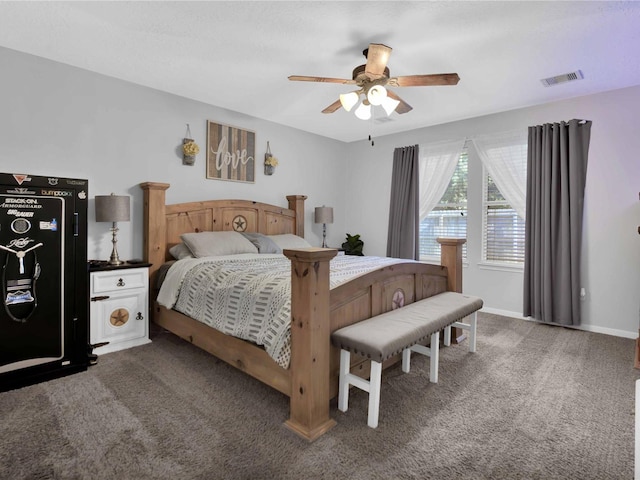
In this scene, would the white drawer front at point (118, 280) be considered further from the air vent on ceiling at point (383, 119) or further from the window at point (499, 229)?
the window at point (499, 229)

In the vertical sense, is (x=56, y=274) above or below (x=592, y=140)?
below

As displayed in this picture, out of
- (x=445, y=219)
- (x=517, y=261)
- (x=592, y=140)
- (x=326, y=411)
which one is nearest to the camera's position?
(x=326, y=411)

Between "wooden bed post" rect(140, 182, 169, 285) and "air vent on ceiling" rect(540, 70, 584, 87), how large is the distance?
3.80 m

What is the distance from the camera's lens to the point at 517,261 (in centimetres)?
417

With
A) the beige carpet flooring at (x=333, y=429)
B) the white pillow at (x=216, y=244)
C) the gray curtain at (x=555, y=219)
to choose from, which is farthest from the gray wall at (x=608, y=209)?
the white pillow at (x=216, y=244)

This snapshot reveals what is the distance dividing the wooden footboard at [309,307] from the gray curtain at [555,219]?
4.09 ft

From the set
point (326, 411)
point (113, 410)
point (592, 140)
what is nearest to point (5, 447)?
point (113, 410)

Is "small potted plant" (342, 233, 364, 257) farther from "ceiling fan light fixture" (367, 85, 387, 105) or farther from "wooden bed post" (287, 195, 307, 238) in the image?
"ceiling fan light fixture" (367, 85, 387, 105)

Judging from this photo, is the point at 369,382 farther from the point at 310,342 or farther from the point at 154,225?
the point at 154,225

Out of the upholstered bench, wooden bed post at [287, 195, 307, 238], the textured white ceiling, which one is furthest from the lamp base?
wooden bed post at [287, 195, 307, 238]

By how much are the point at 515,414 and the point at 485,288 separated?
2602 mm

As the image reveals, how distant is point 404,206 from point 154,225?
329 cm

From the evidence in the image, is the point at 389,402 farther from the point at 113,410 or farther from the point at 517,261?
the point at 517,261

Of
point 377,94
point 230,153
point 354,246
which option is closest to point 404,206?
point 354,246
